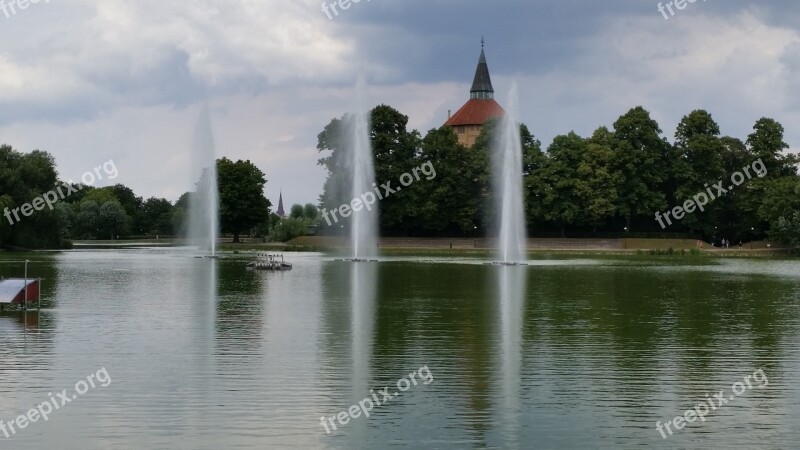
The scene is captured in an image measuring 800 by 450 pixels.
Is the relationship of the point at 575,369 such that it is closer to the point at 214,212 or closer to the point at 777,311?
the point at 777,311

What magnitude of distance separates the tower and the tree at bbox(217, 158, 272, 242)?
37.5m

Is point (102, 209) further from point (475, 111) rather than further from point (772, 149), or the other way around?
point (772, 149)

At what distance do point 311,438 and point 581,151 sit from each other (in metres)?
76.1

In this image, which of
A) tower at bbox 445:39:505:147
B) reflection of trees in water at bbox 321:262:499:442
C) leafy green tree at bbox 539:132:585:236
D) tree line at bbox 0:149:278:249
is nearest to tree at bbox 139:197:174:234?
tree line at bbox 0:149:278:249

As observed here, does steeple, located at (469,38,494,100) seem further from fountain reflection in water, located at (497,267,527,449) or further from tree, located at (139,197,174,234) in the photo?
fountain reflection in water, located at (497,267,527,449)

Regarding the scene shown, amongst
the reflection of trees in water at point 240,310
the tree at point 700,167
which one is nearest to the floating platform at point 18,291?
the reflection of trees in water at point 240,310

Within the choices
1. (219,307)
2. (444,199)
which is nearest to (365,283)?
(219,307)

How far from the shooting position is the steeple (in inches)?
5625

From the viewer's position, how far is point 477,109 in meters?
139

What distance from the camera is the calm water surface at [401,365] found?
1339 cm

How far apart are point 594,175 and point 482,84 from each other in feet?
202

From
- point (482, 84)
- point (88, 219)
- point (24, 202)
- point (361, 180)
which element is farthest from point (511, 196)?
point (482, 84)

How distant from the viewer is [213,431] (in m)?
13.3

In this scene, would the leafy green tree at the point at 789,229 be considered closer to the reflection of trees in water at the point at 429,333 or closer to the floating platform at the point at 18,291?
the reflection of trees in water at the point at 429,333
